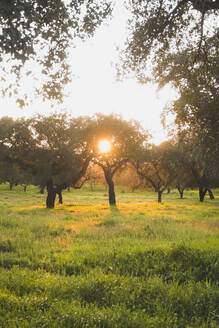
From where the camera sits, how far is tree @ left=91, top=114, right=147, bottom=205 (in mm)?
26312

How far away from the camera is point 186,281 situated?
16.8 ft

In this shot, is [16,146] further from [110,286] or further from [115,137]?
[110,286]

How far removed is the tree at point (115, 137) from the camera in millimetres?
26312

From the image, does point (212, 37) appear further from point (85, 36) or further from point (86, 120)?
point (86, 120)

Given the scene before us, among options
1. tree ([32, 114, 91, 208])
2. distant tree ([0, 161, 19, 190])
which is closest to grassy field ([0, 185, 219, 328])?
tree ([32, 114, 91, 208])

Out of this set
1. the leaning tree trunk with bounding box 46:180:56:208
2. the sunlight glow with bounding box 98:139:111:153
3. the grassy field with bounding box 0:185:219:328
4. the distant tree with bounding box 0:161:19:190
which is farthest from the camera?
the leaning tree trunk with bounding box 46:180:56:208

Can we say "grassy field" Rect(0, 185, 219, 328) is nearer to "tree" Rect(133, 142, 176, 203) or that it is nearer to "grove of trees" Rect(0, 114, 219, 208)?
"grove of trees" Rect(0, 114, 219, 208)

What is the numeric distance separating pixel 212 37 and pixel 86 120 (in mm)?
19132

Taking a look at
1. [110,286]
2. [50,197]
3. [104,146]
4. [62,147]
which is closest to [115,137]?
[104,146]

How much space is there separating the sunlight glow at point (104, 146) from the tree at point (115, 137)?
224mm

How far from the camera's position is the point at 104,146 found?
91.4 feet

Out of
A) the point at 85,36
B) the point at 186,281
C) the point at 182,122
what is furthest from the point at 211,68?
the point at 186,281

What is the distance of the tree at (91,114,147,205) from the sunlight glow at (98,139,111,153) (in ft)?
0.73

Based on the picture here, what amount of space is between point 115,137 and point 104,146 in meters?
1.86
